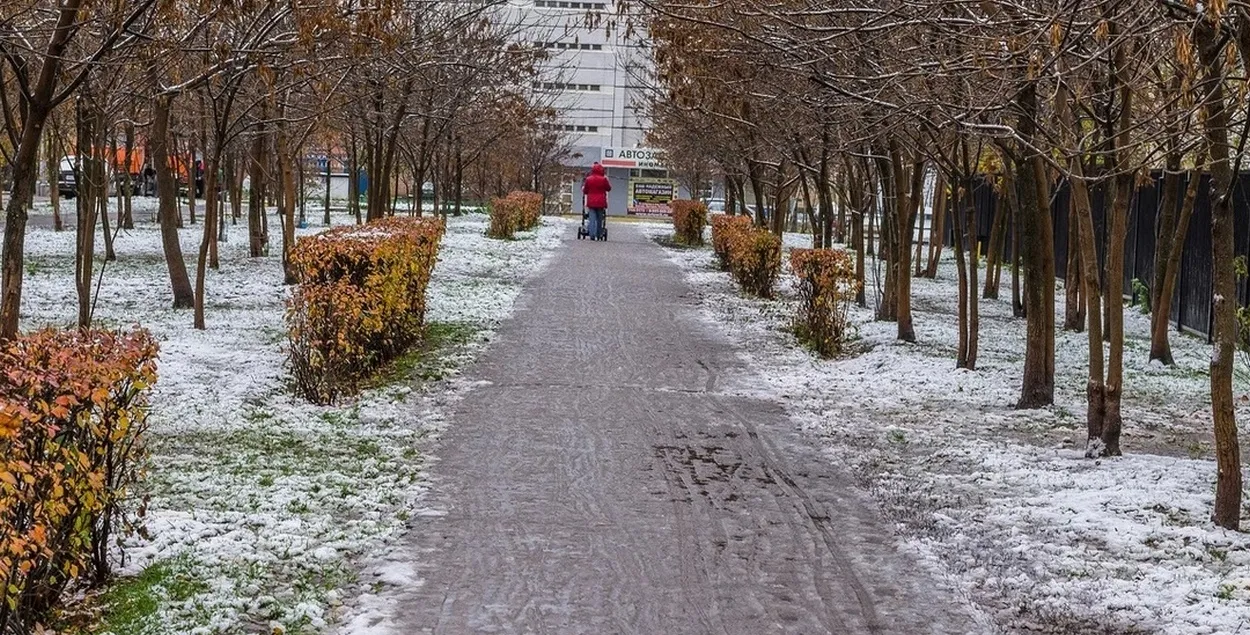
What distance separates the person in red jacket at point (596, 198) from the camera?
34.9m

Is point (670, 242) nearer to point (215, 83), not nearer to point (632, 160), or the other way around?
point (215, 83)

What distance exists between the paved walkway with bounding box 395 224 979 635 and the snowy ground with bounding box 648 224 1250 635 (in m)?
0.33

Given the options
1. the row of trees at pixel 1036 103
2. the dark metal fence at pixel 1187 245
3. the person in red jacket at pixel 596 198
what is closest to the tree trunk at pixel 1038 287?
the row of trees at pixel 1036 103

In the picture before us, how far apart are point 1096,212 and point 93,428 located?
21.1 metres

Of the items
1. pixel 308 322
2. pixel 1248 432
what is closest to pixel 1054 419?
pixel 1248 432

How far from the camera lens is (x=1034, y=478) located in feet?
26.6

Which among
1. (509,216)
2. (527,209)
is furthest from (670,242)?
(527,209)

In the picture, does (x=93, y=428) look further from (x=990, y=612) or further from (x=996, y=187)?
(x=996, y=187)

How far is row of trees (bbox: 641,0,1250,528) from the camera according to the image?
6.84 meters

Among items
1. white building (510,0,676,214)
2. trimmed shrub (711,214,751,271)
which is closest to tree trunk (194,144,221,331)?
trimmed shrub (711,214,751,271)

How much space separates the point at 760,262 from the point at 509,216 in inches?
619

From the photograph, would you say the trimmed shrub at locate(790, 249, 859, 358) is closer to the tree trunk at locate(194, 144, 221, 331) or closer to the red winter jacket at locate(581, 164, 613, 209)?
the tree trunk at locate(194, 144, 221, 331)

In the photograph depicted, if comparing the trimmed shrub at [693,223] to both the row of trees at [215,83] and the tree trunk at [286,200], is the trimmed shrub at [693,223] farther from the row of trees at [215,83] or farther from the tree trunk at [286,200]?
the tree trunk at [286,200]

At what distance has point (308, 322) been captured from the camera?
1024cm
